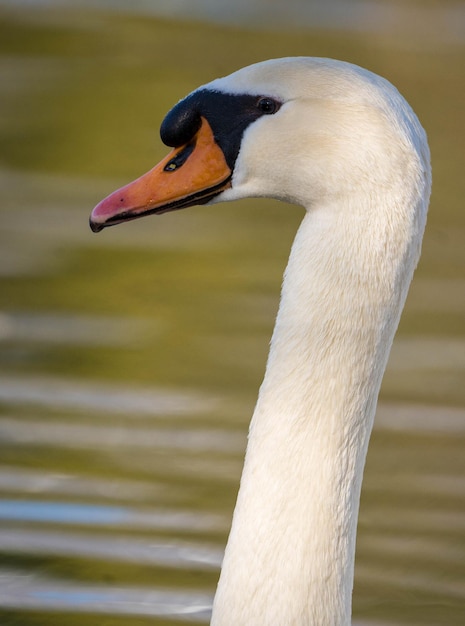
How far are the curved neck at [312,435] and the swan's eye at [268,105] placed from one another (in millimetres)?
213

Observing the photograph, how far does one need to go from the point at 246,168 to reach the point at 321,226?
0.24 meters

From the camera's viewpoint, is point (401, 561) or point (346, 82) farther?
point (401, 561)

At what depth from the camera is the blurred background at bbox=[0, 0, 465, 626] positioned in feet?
12.6

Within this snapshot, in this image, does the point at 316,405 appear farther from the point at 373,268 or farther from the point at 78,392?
the point at 78,392

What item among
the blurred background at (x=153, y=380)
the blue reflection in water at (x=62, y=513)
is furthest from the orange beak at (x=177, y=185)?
the blue reflection in water at (x=62, y=513)

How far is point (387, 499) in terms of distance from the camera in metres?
4.39

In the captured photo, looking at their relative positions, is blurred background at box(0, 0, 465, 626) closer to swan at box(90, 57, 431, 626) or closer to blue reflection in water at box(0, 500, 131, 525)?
blue reflection in water at box(0, 500, 131, 525)

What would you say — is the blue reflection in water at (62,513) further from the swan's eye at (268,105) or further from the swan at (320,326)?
the swan's eye at (268,105)

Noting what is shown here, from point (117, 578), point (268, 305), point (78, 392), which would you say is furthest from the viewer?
point (268, 305)

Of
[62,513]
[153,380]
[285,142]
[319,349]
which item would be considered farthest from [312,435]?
[153,380]

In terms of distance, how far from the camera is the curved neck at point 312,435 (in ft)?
8.15

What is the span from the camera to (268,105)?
260 centimetres

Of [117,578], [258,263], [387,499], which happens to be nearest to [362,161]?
[117,578]

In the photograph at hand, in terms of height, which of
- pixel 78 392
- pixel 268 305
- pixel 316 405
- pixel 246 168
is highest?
pixel 268 305
